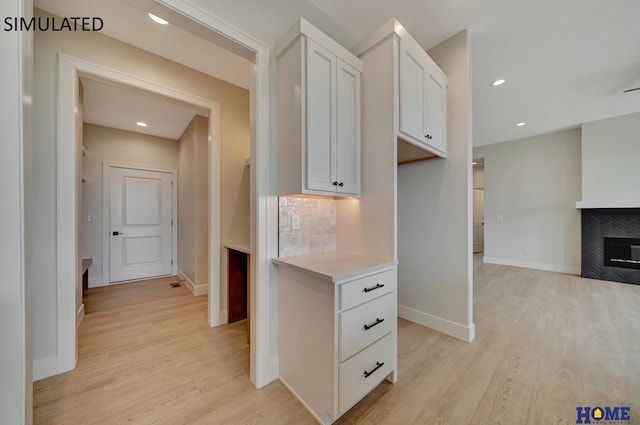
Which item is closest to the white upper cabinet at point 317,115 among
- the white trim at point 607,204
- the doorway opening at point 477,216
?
the white trim at point 607,204

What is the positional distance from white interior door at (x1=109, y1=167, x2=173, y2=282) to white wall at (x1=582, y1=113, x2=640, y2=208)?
8018 mm

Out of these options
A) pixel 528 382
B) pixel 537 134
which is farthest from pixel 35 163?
pixel 537 134

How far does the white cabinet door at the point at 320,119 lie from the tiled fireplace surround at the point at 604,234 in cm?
563

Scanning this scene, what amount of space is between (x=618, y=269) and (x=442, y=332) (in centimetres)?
434

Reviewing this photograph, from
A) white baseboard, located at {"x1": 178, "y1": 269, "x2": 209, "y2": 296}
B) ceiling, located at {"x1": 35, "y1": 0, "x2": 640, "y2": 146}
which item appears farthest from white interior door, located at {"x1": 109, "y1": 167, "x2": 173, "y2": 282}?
ceiling, located at {"x1": 35, "y1": 0, "x2": 640, "y2": 146}

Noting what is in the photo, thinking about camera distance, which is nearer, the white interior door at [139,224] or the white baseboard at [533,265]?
the white interior door at [139,224]

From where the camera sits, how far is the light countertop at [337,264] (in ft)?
4.14

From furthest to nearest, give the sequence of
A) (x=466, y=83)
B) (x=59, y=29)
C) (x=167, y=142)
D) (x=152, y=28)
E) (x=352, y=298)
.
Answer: (x=167, y=142) < (x=466, y=83) < (x=152, y=28) < (x=59, y=29) < (x=352, y=298)

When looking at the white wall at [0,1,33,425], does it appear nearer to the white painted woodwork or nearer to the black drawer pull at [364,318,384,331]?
the white painted woodwork

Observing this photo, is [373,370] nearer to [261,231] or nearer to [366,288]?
[366,288]

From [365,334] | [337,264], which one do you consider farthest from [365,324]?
[337,264]

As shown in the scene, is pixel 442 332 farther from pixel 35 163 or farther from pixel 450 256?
pixel 35 163

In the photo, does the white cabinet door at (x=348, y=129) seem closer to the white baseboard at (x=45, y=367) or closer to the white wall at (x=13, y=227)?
the white wall at (x=13, y=227)

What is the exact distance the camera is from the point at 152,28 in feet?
6.39
